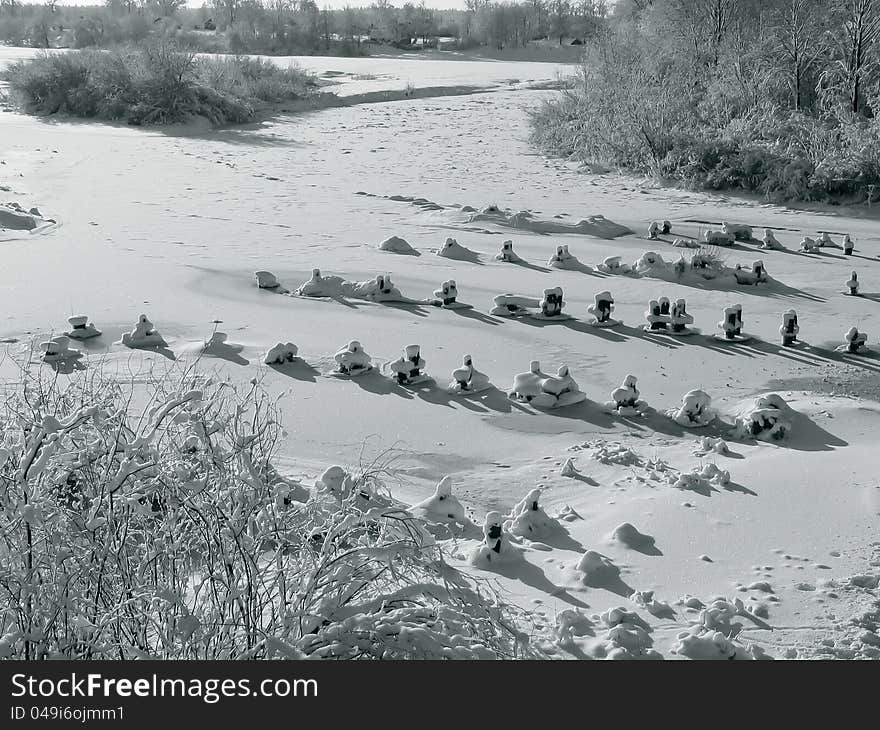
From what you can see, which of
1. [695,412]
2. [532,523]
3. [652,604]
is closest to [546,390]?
[695,412]

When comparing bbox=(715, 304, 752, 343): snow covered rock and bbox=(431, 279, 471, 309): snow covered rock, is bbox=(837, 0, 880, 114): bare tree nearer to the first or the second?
bbox=(715, 304, 752, 343): snow covered rock

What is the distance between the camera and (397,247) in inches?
411

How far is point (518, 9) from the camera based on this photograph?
55.8m

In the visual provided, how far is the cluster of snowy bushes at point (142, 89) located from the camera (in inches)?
849

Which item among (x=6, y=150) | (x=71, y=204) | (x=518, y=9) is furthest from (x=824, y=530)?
(x=518, y=9)

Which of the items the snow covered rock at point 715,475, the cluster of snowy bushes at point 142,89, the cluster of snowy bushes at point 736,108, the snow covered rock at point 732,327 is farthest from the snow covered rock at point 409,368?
the cluster of snowy bushes at point 142,89

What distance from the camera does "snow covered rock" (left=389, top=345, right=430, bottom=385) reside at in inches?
265

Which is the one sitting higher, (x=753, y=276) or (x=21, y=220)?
(x=21, y=220)

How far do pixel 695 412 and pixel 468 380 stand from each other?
1.44m

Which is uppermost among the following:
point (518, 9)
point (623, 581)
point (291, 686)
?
point (518, 9)

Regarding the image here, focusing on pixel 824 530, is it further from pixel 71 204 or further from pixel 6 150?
pixel 6 150

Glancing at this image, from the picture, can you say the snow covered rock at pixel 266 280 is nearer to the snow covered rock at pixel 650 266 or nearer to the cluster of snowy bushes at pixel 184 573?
the snow covered rock at pixel 650 266

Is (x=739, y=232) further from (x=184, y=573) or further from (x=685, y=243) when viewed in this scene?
(x=184, y=573)

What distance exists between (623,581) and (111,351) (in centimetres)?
452
